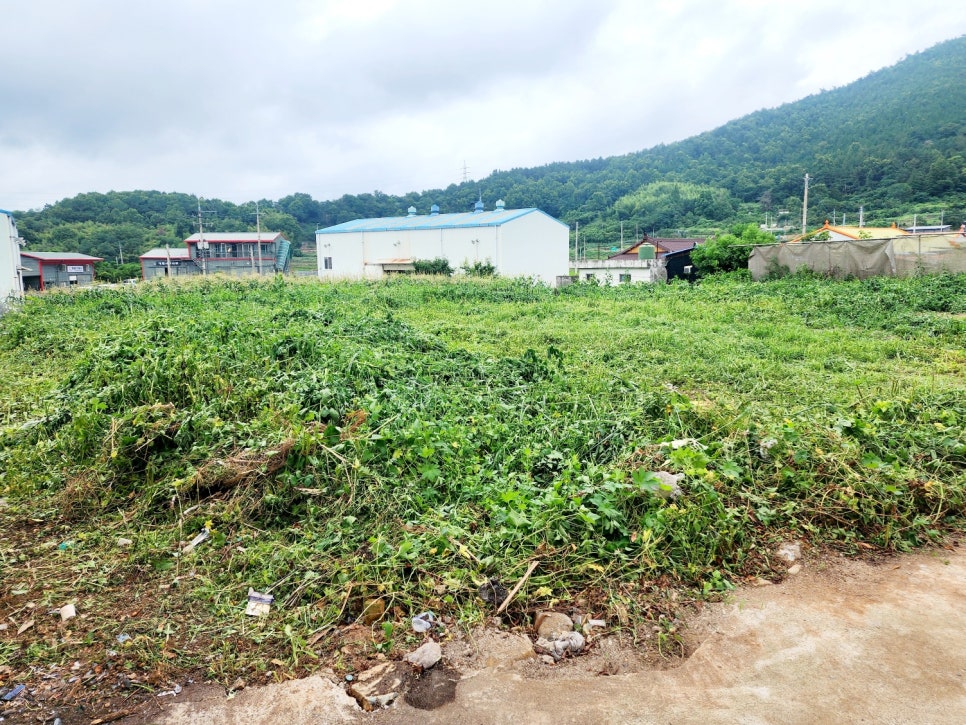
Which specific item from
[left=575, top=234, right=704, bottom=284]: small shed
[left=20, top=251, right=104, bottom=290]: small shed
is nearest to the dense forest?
[left=20, top=251, right=104, bottom=290]: small shed

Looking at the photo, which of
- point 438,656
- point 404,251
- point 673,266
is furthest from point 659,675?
point 404,251

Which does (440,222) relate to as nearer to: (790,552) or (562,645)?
(790,552)

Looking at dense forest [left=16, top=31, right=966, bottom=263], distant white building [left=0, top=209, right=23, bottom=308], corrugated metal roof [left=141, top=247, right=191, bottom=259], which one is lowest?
distant white building [left=0, top=209, right=23, bottom=308]

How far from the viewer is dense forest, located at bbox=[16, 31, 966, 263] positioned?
42125 mm

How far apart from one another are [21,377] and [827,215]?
156 ft

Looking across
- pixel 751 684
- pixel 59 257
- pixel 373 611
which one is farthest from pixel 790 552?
pixel 59 257

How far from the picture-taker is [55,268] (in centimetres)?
3481

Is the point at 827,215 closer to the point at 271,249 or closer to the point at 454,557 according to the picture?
the point at 271,249

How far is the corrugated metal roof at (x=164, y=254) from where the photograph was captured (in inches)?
1563

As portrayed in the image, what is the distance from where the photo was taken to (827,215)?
141ft

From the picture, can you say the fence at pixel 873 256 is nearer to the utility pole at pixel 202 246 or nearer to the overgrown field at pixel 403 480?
the overgrown field at pixel 403 480

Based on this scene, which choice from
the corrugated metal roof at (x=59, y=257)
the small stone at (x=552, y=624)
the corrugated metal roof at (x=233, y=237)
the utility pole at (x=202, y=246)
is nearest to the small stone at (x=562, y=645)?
the small stone at (x=552, y=624)

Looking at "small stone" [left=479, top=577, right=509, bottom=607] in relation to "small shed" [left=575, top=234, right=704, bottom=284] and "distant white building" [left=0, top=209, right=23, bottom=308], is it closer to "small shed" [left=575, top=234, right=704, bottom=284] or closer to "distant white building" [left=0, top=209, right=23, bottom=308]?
"small shed" [left=575, top=234, right=704, bottom=284]

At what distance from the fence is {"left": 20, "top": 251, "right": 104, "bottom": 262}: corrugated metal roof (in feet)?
120
